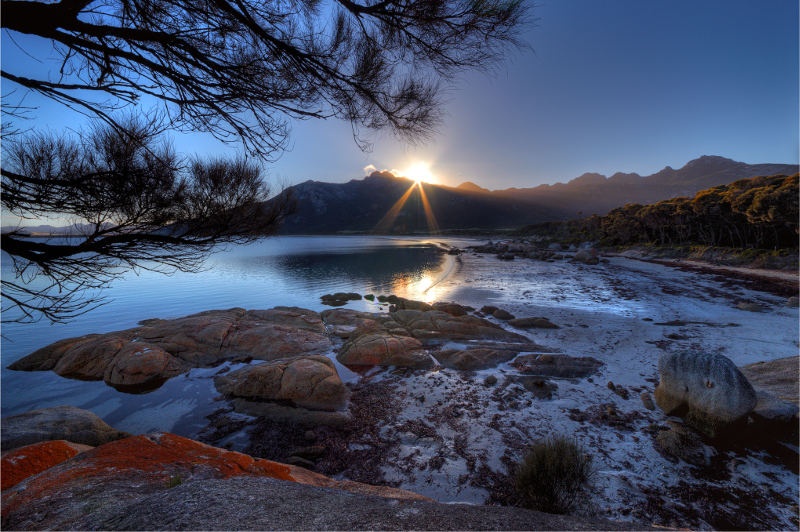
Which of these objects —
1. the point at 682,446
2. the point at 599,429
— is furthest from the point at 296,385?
the point at 682,446

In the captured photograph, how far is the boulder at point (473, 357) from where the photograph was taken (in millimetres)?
8922

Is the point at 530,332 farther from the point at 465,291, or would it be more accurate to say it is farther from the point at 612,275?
the point at 612,275

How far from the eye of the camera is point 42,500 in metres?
2.52

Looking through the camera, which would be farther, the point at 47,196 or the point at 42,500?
the point at 47,196

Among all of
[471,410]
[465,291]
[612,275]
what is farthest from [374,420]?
[612,275]

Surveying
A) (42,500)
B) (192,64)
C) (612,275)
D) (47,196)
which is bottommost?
(612,275)

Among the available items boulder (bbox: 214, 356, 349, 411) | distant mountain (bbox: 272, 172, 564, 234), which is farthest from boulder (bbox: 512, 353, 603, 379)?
distant mountain (bbox: 272, 172, 564, 234)

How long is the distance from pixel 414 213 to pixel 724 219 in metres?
155

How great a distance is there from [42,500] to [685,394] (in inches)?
373

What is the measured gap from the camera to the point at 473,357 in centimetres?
919

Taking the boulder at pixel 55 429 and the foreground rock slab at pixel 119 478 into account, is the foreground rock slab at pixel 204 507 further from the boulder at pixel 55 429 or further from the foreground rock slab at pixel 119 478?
the boulder at pixel 55 429

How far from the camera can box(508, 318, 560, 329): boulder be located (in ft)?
40.0

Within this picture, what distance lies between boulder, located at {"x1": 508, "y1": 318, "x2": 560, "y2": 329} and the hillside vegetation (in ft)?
83.6

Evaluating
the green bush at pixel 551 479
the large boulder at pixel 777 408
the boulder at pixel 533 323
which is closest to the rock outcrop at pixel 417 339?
the boulder at pixel 533 323
